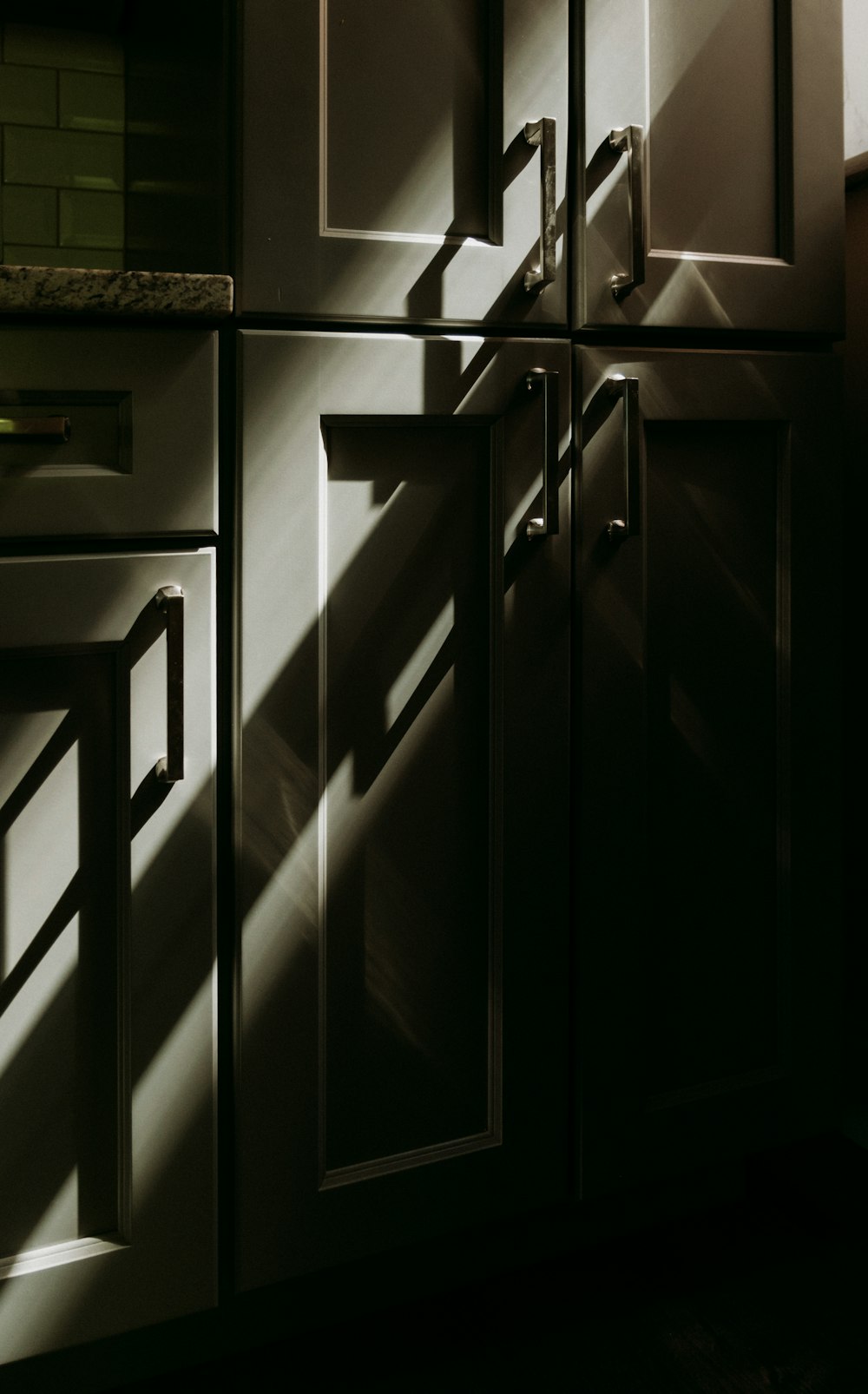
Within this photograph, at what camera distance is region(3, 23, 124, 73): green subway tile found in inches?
59.1

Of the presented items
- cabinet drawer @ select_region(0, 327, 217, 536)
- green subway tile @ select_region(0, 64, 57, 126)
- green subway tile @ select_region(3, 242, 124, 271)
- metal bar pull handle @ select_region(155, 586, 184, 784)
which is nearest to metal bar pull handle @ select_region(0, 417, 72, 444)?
cabinet drawer @ select_region(0, 327, 217, 536)

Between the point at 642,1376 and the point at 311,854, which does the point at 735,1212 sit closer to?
the point at 642,1376

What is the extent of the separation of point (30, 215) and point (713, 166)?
0.83 meters

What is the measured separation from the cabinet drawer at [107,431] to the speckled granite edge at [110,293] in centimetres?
2

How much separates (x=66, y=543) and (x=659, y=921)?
0.75m

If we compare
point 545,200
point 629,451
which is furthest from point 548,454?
point 545,200

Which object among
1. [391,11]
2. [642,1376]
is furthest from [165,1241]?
[391,11]

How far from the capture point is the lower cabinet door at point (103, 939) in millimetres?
1029

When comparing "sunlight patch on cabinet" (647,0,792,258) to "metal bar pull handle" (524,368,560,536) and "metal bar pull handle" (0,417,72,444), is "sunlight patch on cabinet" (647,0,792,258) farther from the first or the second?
"metal bar pull handle" (0,417,72,444)

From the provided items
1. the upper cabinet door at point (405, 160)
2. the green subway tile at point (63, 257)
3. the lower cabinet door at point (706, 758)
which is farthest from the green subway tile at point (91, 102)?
the lower cabinet door at point (706, 758)

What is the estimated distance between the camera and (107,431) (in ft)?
3.42

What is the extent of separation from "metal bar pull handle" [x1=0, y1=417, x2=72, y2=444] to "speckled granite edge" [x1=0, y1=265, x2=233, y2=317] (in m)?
0.09

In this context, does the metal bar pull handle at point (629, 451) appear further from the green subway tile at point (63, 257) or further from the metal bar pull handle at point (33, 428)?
the green subway tile at point (63, 257)

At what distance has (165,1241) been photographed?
110cm
